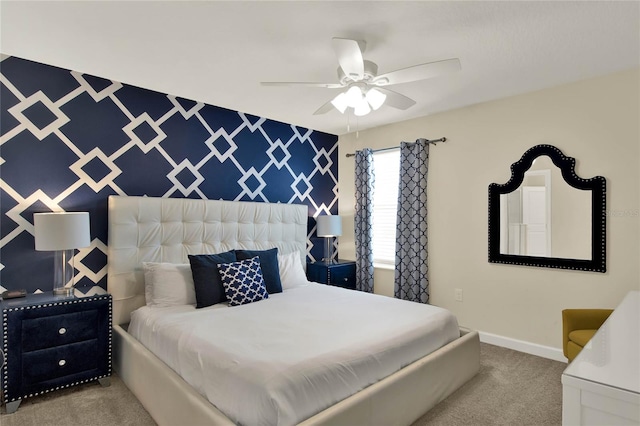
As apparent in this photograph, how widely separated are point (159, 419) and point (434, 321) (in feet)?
6.22

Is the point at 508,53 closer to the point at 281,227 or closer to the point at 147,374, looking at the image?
the point at 281,227

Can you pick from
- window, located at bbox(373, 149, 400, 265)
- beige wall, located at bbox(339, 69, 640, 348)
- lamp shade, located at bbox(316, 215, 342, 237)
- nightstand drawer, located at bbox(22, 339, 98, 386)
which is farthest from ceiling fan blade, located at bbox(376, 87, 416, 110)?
nightstand drawer, located at bbox(22, 339, 98, 386)

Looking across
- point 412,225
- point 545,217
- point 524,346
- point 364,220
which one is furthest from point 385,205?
point 524,346

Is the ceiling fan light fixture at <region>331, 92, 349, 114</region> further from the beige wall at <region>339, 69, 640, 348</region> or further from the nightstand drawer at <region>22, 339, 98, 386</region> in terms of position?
the nightstand drawer at <region>22, 339, 98, 386</region>

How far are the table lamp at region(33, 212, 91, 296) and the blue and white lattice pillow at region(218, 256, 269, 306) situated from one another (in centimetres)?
105

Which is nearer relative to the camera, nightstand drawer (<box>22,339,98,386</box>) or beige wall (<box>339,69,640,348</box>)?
nightstand drawer (<box>22,339,98,386</box>)

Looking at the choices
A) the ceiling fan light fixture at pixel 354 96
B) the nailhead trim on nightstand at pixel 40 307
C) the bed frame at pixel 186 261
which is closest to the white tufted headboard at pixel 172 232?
the bed frame at pixel 186 261

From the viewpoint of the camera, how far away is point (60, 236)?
8.30 ft

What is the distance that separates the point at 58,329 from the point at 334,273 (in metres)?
2.79

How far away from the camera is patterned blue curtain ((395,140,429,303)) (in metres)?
4.07

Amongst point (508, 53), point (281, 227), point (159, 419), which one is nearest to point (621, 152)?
point (508, 53)

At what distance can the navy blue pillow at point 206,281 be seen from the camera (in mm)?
2916

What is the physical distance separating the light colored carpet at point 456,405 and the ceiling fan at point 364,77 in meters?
2.16

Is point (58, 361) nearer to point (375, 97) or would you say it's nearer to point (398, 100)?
point (375, 97)
